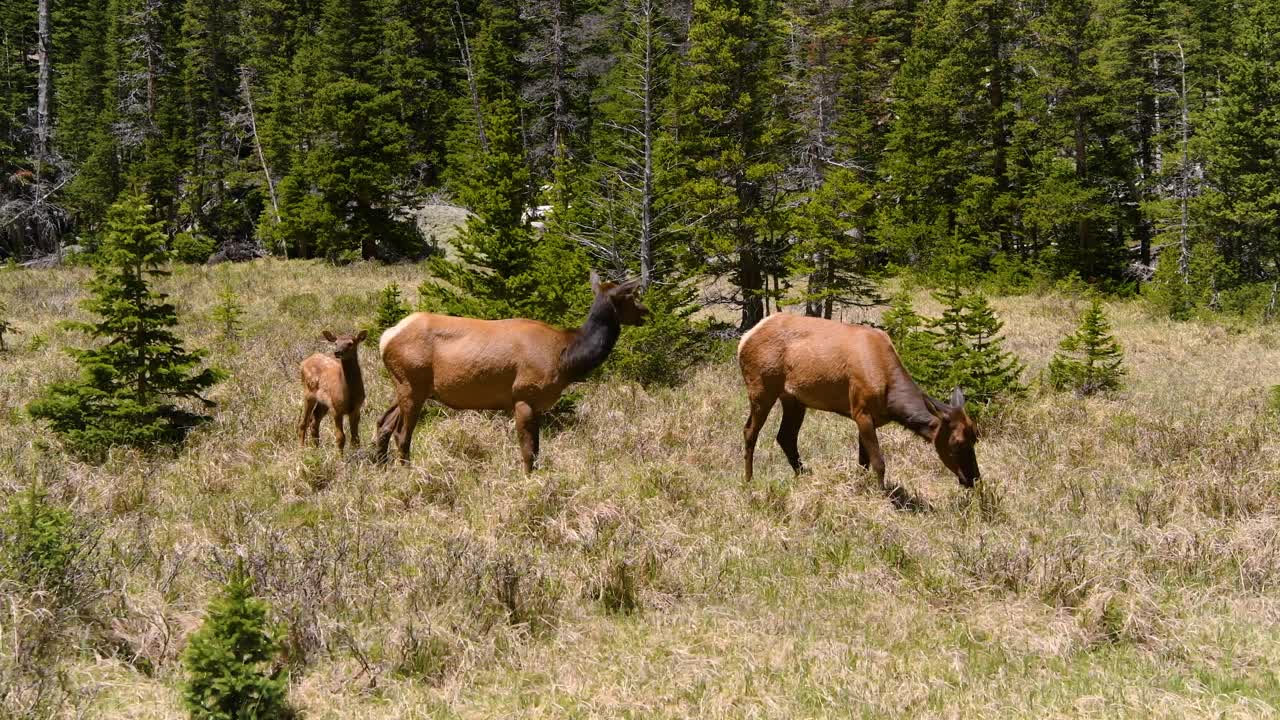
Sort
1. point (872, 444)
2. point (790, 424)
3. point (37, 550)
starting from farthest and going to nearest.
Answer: point (790, 424)
point (872, 444)
point (37, 550)

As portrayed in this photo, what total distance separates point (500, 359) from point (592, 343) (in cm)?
95

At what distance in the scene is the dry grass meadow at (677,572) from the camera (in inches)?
182

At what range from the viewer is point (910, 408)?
8.55 meters

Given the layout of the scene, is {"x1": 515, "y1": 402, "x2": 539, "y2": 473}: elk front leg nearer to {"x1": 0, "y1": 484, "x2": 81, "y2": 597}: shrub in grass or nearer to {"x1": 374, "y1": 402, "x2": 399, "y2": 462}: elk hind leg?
{"x1": 374, "y1": 402, "x2": 399, "y2": 462}: elk hind leg

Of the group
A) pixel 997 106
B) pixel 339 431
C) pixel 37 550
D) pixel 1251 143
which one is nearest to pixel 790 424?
pixel 339 431

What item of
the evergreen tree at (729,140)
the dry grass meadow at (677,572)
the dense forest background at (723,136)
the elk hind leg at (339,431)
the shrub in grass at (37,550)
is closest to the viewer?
the dry grass meadow at (677,572)

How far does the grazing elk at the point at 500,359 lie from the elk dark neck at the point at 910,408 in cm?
270

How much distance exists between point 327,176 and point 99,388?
28.1 meters

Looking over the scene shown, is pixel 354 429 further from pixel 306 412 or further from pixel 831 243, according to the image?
pixel 831 243

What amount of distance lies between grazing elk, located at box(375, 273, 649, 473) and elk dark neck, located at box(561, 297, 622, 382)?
0.03 feet

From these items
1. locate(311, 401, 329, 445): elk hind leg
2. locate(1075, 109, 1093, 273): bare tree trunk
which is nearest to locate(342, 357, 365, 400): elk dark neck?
locate(311, 401, 329, 445): elk hind leg

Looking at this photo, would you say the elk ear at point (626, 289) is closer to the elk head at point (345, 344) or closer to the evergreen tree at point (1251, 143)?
the elk head at point (345, 344)

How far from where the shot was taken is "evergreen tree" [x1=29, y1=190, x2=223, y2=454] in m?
8.69

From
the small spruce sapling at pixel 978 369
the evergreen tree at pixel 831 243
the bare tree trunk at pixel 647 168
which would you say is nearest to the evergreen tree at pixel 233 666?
the small spruce sapling at pixel 978 369
